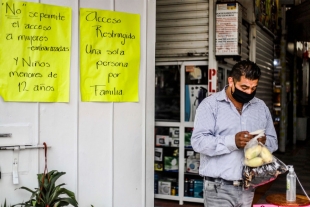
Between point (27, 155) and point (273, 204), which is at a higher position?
point (27, 155)

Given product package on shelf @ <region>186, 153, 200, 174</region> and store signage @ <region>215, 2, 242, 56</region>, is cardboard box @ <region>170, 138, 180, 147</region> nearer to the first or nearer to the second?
product package on shelf @ <region>186, 153, 200, 174</region>

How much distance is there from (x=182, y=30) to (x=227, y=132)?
3.36m

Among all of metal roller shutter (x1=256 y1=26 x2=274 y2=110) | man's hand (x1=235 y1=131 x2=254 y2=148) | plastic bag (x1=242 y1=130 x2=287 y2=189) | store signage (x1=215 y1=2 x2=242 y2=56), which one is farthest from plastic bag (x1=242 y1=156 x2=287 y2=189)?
metal roller shutter (x1=256 y1=26 x2=274 y2=110)

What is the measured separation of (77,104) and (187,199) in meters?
3.25

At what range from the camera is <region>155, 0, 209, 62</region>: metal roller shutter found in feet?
19.6

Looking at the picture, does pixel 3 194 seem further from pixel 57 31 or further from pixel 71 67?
pixel 57 31

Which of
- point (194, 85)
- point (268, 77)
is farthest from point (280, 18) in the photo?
point (194, 85)

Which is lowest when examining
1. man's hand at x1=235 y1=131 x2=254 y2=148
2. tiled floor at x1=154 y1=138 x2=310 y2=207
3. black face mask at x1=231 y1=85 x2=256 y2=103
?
tiled floor at x1=154 y1=138 x2=310 y2=207

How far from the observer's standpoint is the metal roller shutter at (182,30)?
597 cm

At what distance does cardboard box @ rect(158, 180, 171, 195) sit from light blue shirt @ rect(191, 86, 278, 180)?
338 cm

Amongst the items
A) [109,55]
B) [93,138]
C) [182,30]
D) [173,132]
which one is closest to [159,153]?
[173,132]

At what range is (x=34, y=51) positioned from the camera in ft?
11.3

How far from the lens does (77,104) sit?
366cm

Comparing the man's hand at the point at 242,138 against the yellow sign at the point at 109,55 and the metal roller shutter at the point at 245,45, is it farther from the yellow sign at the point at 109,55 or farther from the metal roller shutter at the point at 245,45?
the metal roller shutter at the point at 245,45
